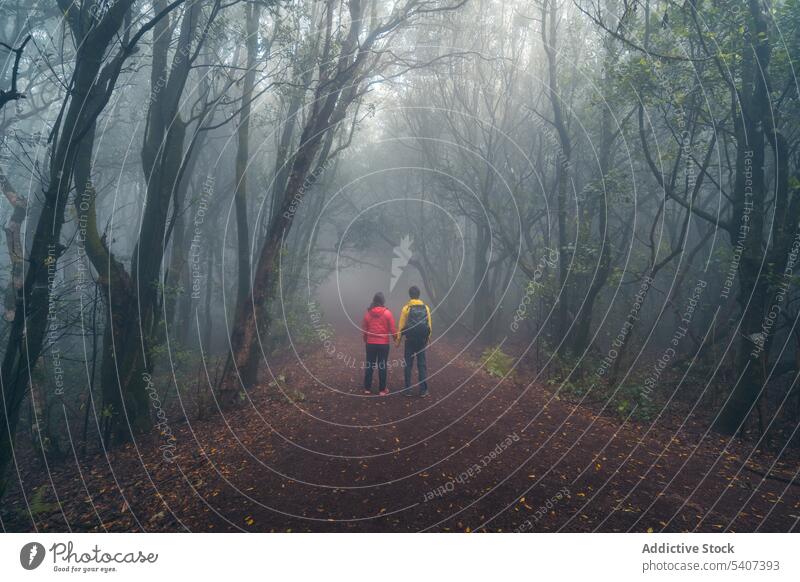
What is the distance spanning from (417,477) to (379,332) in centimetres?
453

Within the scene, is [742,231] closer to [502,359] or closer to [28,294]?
[502,359]

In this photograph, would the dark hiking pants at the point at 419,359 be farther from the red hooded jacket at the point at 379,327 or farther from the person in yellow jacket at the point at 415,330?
the red hooded jacket at the point at 379,327

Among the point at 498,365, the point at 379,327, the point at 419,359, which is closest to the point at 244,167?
the point at 379,327

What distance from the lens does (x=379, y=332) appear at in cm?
997

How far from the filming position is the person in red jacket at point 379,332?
32.8 feet

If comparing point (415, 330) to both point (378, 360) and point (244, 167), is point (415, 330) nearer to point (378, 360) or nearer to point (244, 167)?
point (378, 360)

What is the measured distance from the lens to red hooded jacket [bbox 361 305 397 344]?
32.7ft

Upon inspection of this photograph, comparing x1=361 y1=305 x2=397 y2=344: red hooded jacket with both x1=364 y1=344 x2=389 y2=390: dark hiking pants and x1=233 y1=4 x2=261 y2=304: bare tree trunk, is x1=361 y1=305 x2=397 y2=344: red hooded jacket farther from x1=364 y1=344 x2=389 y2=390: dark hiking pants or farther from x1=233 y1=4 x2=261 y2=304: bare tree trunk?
x1=233 y1=4 x2=261 y2=304: bare tree trunk

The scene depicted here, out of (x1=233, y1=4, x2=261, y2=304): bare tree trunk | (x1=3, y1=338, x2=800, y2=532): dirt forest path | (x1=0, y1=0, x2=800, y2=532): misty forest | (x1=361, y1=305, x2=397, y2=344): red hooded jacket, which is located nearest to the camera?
(x1=3, y1=338, x2=800, y2=532): dirt forest path

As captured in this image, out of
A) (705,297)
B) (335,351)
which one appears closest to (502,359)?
(335,351)

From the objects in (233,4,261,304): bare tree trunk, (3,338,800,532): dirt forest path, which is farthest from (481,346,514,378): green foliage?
(233,4,261,304): bare tree trunk

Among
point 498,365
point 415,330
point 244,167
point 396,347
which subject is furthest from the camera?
point 498,365

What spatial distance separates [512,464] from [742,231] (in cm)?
775

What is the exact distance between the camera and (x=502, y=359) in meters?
15.9
